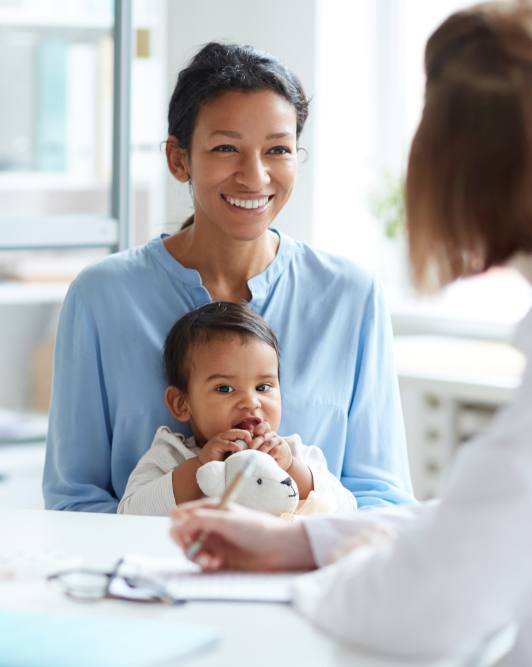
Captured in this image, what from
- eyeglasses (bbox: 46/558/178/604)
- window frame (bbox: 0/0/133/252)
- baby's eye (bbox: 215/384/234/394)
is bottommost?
eyeglasses (bbox: 46/558/178/604)

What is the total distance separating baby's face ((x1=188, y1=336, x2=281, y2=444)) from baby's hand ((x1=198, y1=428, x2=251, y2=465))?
0.22 feet

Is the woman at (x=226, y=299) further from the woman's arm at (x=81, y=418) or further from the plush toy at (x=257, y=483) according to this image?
the plush toy at (x=257, y=483)

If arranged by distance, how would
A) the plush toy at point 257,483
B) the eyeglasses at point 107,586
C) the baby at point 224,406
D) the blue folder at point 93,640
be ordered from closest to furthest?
the blue folder at point 93,640 < the eyeglasses at point 107,586 < the plush toy at point 257,483 < the baby at point 224,406

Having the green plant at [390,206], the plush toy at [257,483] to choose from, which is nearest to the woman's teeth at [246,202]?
the plush toy at [257,483]

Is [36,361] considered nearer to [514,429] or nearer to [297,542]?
[297,542]

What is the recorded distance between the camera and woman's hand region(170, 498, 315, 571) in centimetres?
126

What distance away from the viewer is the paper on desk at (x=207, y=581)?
121 centimetres

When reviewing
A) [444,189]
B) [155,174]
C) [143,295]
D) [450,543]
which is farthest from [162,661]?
[155,174]

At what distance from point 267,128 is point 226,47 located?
18 cm

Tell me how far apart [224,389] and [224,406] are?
3 centimetres

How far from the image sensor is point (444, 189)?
44.4 inches

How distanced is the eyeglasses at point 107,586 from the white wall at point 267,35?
2.70m

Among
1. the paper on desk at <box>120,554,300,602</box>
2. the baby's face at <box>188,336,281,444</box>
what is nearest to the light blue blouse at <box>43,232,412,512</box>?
the baby's face at <box>188,336,281,444</box>

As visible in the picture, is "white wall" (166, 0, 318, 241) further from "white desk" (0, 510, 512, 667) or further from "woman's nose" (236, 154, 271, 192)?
"white desk" (0, 510, 512, 667)
